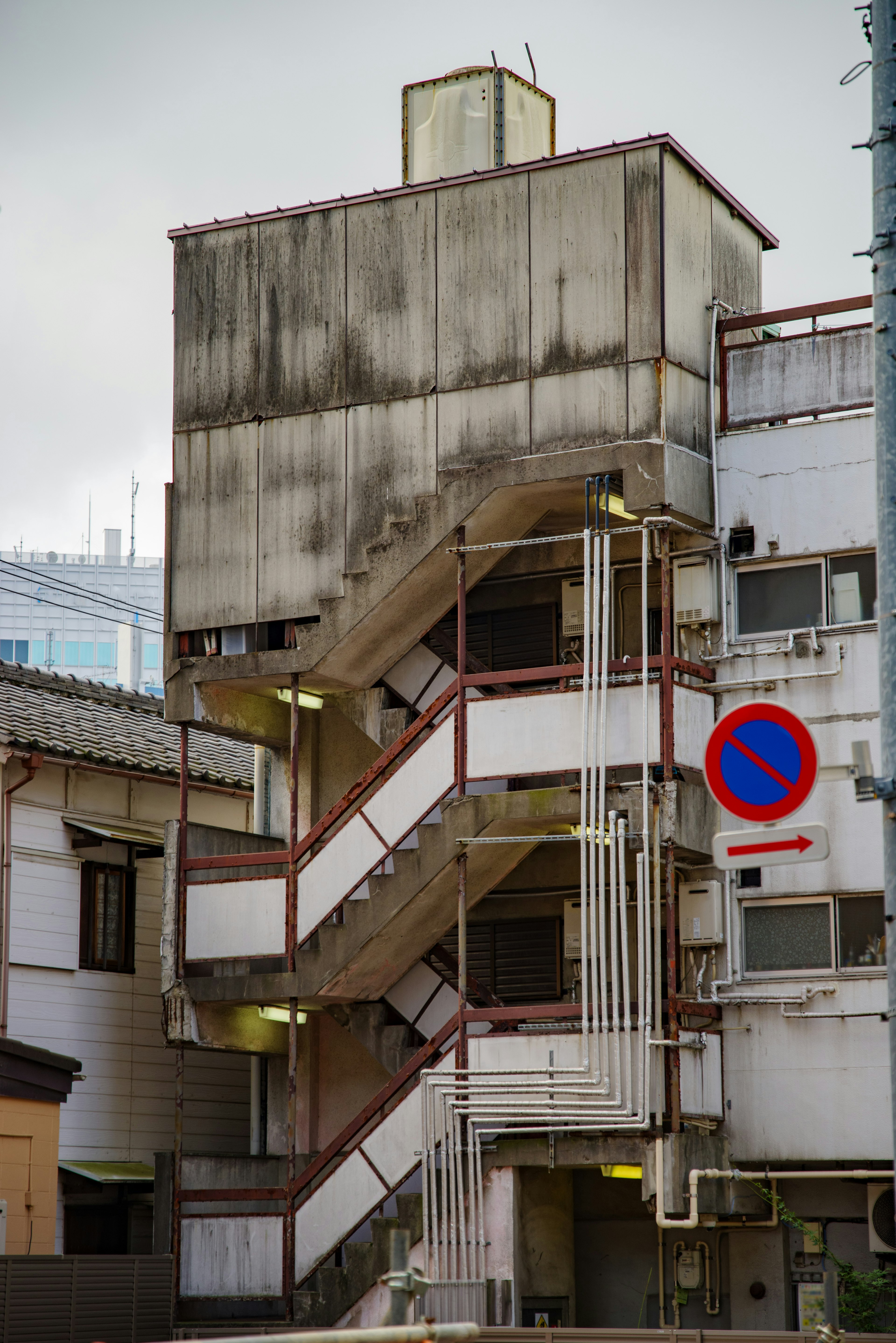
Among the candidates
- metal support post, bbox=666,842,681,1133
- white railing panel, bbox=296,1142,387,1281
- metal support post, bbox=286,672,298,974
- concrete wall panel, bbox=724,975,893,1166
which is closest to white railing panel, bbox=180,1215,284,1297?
white railing panel, bbox=296,1142,387,1281

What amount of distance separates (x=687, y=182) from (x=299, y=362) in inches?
190

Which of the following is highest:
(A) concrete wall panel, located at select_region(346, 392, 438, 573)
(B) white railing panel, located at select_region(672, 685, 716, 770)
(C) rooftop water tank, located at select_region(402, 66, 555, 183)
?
(C) rooftop water tank, located at select_region(402, 66, 555, 183)

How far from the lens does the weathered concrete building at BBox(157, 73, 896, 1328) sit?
18.2 meters

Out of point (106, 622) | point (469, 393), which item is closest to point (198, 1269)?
point (469, 393)

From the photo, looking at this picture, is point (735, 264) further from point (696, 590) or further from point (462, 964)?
point (462, 964)

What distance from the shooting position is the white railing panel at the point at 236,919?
2031 centimetres

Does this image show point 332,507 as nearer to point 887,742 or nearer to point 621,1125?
point 621,1125

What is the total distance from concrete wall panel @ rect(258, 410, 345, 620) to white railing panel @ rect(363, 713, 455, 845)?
2199 millimetres

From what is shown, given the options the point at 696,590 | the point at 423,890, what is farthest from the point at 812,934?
the point at 423,890

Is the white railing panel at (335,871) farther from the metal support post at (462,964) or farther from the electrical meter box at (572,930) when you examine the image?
the electrical meter box at (572,930)

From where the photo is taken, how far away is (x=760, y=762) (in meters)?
9.95

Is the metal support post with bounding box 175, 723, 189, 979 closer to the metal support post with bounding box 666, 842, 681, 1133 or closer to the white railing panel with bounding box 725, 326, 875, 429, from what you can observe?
the metal support post with bounding box 666, 842, 681, 1133

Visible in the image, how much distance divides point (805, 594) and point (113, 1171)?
37.8 ft

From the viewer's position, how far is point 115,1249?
23.9 metres
